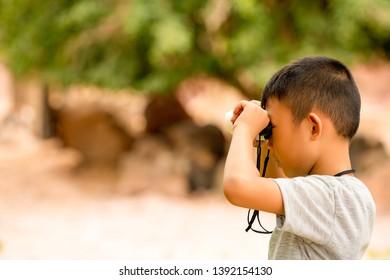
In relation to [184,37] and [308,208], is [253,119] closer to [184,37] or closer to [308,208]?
[308,208]

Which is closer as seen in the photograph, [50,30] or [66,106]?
[50,30]

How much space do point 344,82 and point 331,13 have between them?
5041 millimetres

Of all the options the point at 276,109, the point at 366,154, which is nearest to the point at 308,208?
the point at 276,109

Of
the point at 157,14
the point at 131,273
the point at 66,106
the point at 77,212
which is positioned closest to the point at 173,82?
the point at 157,14

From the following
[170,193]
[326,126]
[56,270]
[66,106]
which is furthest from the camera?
[66,106]

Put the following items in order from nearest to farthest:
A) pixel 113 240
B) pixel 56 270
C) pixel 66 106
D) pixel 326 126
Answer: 1. pixel 326 126
2. pixel 56 270
3. pixel 113 240
4. pixel 66 106

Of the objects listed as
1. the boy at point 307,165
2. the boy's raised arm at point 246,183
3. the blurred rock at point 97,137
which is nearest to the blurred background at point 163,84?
the blurred rock at point 97,137

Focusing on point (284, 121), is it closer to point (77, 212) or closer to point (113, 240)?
point (113, 240)

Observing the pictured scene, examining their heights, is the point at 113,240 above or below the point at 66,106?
below

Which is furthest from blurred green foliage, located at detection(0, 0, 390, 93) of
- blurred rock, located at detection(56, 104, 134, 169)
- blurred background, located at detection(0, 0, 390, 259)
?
blurred rock, located at detection(56, 104, 134, 169)

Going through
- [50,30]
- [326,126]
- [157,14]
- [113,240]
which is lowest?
[326,126]

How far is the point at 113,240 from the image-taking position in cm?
532

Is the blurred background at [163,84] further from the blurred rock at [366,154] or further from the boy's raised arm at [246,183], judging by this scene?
the boy's raised arm at [246,183]

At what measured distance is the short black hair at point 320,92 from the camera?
Answer: 4.84 feet
